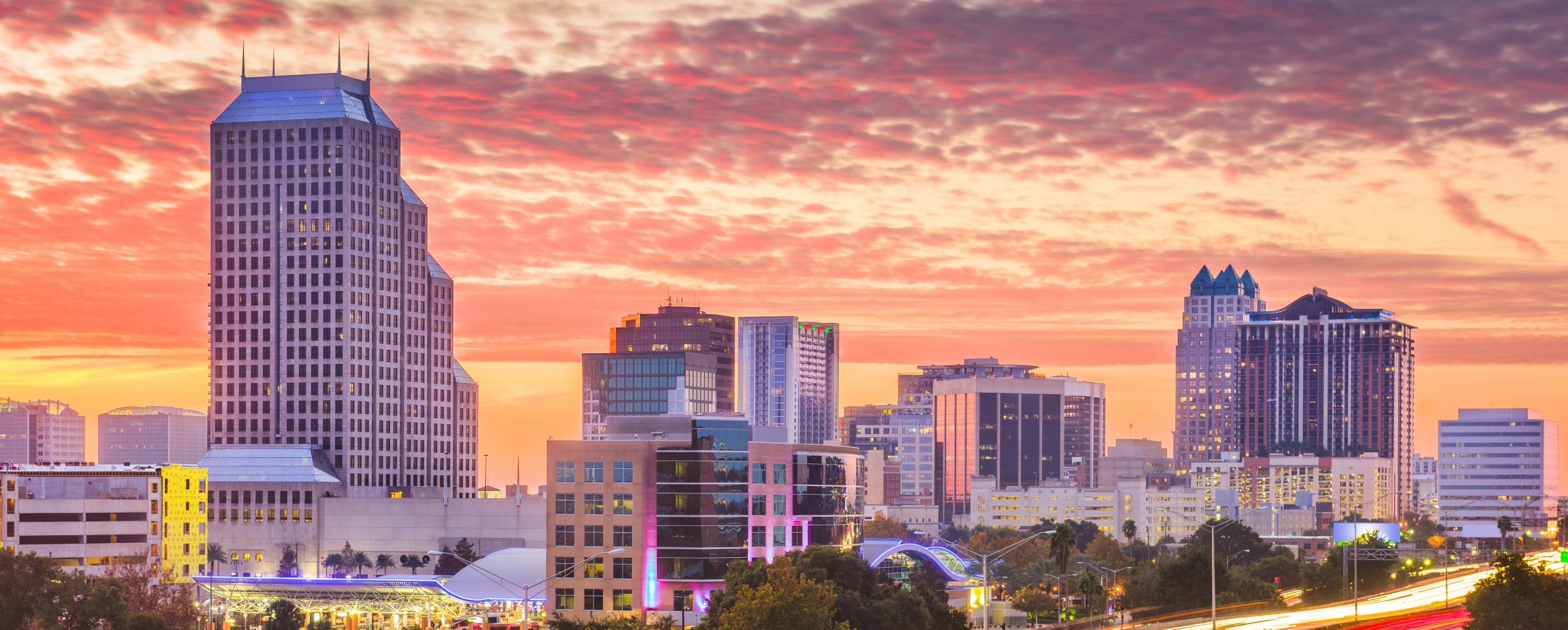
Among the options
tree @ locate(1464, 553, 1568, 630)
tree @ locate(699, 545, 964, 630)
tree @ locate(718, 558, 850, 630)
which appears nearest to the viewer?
tree @ locate(718, 558, 850, 630)

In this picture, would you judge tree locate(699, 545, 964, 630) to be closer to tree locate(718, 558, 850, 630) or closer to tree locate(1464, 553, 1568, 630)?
tree locate(718, 558, 850, 630)

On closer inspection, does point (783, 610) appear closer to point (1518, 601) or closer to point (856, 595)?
point (856, 595)

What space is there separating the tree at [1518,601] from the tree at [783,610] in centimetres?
5380

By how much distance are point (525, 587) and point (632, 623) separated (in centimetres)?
1194

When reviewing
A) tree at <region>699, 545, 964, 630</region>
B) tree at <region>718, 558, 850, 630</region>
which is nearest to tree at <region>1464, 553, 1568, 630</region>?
tree at <region>699, 545, 964, 630</region>

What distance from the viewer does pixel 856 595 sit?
177 m

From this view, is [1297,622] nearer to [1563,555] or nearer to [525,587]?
[1563,555]

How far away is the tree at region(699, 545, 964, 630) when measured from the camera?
17588 cm

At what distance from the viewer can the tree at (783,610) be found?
465 ft

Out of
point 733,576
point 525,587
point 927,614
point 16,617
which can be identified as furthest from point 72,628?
point 927,614

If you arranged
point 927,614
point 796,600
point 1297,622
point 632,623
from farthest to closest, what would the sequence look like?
point 1297,622
point 927,614
point 632,623
point 796,600

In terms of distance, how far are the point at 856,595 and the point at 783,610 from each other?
35.7m

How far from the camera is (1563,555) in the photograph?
528ft

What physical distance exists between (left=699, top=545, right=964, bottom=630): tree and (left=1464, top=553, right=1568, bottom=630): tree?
1864 inches
